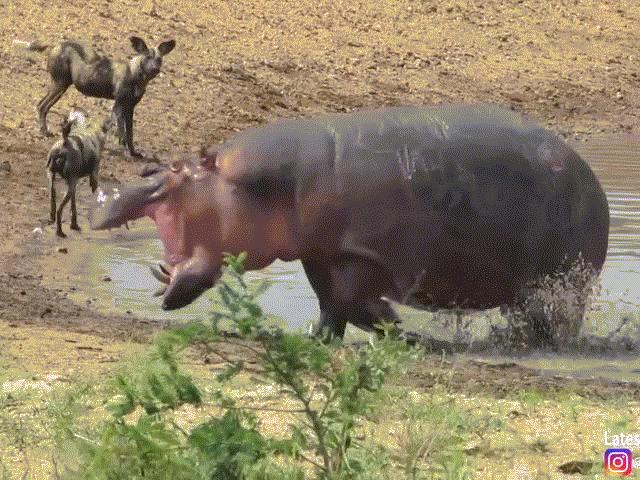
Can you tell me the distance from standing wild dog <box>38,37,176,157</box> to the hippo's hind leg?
7.91 meters

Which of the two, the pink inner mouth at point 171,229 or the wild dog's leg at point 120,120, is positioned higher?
the pink inner mouth at point 171,229

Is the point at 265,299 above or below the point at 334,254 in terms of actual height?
below

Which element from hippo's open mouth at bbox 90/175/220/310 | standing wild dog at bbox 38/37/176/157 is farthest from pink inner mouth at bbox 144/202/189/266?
standing wild dog at bbox 38/37/176/157

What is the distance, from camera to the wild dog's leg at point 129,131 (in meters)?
16.1

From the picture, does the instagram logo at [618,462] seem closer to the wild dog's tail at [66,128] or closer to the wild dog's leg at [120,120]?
the wild dog's tail at [66,128]

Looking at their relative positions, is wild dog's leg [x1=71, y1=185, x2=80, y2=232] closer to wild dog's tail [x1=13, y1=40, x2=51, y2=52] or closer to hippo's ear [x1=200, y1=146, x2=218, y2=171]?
hippo's ear [x1=200, y1=146, x2=218, y2=171]

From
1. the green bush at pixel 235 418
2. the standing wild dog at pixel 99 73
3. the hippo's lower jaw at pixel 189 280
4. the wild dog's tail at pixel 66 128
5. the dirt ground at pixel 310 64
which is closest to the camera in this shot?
the green bush at pixel 235 418

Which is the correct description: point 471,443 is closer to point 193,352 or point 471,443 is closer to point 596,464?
point 596,464

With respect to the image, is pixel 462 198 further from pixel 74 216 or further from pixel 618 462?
pixel 74 216

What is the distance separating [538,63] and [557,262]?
13573mm

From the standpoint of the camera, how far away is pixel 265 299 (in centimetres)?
1068

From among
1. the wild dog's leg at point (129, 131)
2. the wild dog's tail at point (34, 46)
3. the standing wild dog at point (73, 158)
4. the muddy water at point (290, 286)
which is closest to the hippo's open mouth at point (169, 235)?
the muddy water at point (290, 286)

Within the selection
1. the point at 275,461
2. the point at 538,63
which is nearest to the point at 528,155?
the point at 275,461

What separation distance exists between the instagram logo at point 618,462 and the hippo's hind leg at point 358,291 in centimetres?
312
